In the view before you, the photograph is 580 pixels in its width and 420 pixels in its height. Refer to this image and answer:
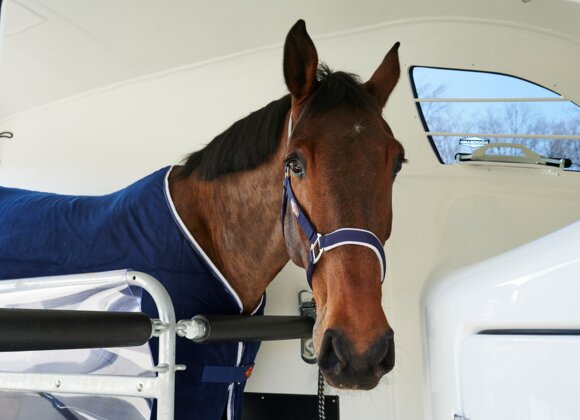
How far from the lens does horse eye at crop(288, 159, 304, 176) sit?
1019mm

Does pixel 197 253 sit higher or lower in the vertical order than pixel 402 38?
lower

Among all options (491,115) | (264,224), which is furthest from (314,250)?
(491,115)

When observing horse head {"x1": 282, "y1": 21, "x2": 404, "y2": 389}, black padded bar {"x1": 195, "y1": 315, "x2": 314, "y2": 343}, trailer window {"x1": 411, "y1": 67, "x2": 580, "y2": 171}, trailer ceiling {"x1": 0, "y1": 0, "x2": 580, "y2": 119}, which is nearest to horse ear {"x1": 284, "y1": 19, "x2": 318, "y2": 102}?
horse head {"x1": 282, "y1": 21, "x2": 404, "y2": 389}

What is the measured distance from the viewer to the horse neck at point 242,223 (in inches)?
48.2

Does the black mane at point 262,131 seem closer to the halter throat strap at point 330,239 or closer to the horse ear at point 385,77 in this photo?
the horse ear at point 385,77

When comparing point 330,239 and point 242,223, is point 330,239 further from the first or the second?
point 242,223

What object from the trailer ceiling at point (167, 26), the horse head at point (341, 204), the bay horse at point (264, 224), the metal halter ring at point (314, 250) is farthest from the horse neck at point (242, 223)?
the trailer ceiling at point (167, 26)

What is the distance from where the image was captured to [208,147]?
1.38 metres

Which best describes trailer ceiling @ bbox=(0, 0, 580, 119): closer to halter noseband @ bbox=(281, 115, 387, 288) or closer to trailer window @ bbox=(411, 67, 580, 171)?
trailer window @ bbox=(411, 67, 580, 171)

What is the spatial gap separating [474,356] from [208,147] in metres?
0.84

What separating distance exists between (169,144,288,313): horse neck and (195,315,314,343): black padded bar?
5.8 inches

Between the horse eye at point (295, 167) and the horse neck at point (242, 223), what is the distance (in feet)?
0.53

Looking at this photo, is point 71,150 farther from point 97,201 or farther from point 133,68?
point 97,201

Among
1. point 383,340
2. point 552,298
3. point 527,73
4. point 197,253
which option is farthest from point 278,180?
point 527,73
